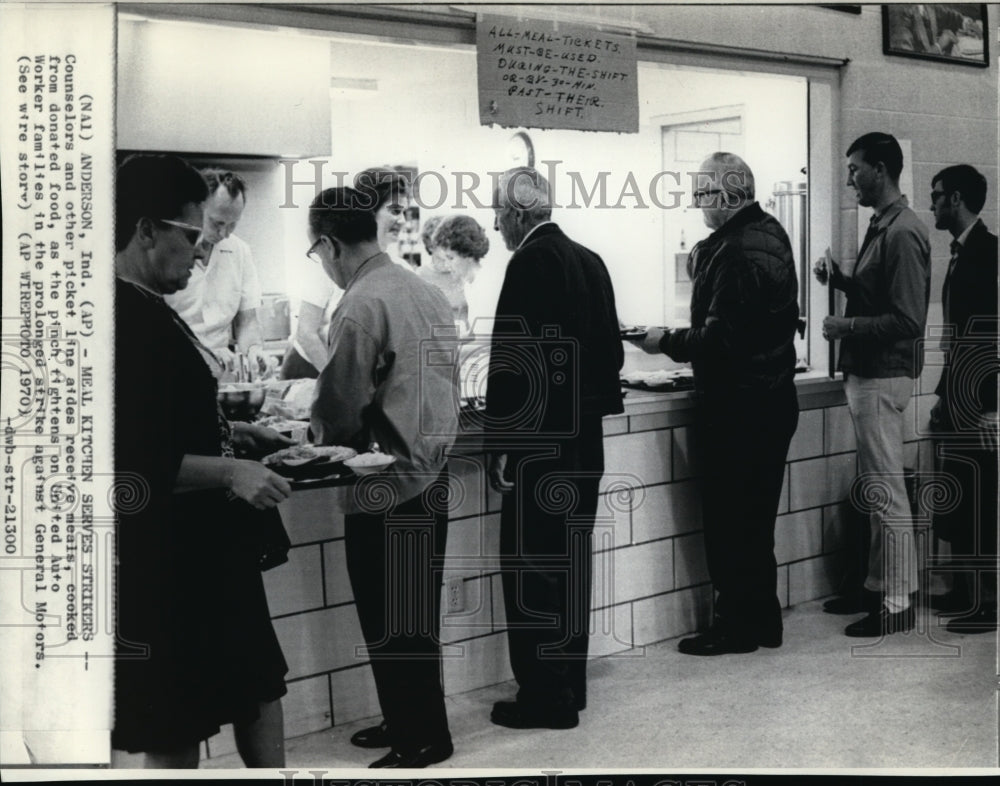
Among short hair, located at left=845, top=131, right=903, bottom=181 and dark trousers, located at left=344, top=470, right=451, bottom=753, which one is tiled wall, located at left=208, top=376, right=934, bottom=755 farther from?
short hair, located at left=845, top=131, right=903, bottom=181

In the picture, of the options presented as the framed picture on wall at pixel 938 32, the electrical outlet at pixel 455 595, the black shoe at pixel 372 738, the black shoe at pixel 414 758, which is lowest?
the black shoe at pixel 414 758

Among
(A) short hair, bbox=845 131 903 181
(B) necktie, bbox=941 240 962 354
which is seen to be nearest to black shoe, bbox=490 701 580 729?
(B) necktie, bbox=941 240 962 354

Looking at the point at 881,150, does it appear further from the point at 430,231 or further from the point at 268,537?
the point at 268,537

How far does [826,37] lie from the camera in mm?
2502

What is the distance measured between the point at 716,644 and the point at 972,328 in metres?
0.88

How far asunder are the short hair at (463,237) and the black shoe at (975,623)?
129 centimetres

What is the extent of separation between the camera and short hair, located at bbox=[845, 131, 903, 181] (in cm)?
250

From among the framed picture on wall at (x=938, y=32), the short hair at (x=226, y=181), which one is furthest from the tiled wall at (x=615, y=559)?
the framed picture on wall at (x=938, y=32)

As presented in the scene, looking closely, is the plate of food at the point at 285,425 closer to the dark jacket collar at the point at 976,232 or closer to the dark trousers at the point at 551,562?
the dark trousers at the point at 551,562

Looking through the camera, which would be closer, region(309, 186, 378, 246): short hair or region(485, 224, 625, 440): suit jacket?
region(309, 186, 378, 246): short hair

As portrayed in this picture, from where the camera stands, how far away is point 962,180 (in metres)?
2.49

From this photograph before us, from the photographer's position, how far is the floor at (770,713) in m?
2.26

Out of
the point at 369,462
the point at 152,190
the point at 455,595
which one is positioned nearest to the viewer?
the point at 152,190

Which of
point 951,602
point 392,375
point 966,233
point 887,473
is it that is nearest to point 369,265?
point 392,375
